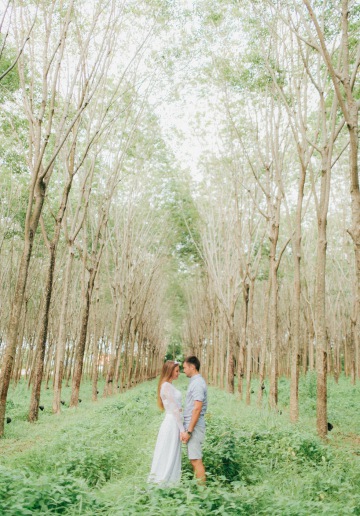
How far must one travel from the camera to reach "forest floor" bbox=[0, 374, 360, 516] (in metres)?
4.01

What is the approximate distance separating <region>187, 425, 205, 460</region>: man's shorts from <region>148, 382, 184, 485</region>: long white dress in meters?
0.16

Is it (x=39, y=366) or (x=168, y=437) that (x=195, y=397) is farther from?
(x=39, y=366)

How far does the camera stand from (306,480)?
17.9ft

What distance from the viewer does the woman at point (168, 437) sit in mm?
5190

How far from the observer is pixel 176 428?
17.6 ft

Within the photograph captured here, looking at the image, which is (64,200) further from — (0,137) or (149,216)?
(149,216)

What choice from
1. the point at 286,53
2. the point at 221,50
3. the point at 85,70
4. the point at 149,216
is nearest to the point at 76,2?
the point at 85,70

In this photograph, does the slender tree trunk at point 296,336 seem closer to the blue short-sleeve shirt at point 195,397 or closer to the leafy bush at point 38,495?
the blue short-sleeve shirt at point 195,397

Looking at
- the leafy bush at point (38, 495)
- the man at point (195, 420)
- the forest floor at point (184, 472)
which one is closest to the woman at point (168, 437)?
the man at point (195, 420)

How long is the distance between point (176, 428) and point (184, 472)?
84cm

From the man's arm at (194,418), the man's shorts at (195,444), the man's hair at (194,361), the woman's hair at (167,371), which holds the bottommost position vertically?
the man's shorts at (195,444)

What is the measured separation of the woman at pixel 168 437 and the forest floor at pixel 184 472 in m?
0.28

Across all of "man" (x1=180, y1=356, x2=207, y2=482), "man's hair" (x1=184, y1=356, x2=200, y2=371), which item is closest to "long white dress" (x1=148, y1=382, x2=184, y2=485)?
"man" (x1=180, y1=356, x2=207, y2=482)

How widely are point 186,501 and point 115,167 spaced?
40.2 ft
